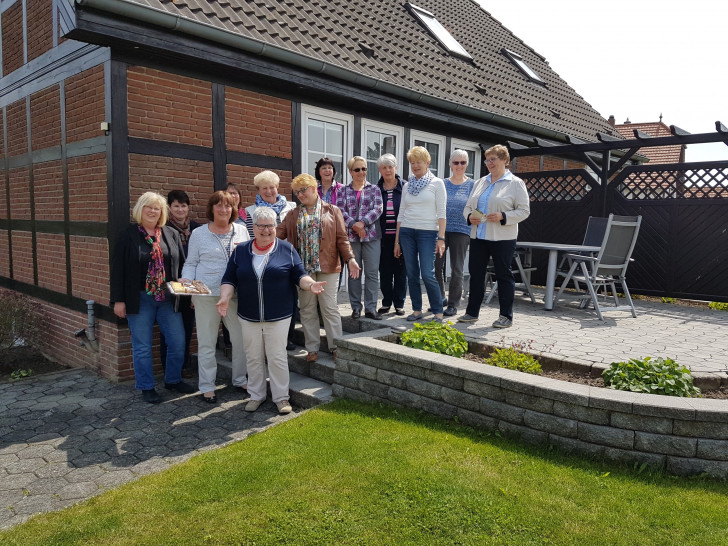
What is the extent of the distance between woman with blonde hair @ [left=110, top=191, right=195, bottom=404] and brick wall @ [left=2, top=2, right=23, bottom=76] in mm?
3965

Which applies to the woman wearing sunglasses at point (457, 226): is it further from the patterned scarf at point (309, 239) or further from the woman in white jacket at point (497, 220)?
the patterned scarf at point (309, 239)

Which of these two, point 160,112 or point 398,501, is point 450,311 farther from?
point 160,112

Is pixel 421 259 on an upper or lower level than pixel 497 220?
lower

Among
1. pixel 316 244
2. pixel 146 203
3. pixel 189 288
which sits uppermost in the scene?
pixel 146 203

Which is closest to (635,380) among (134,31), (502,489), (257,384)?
(502,489)

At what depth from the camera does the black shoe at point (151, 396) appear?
15.4 feet

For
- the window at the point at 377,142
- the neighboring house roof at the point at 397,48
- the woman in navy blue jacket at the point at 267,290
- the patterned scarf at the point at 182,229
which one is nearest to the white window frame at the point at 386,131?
the window at the point at 377,142

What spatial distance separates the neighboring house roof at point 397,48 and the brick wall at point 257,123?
1.77ft

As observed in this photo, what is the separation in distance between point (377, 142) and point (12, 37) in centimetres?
499

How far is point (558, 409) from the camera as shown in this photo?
328 cm

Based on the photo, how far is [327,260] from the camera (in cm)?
464

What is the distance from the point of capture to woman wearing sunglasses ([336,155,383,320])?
5.11m

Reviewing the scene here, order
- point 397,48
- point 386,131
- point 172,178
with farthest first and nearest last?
point 397,48
point 386,131
point 172,178

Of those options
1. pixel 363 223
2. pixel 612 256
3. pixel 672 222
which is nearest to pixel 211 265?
pixel 363 223
